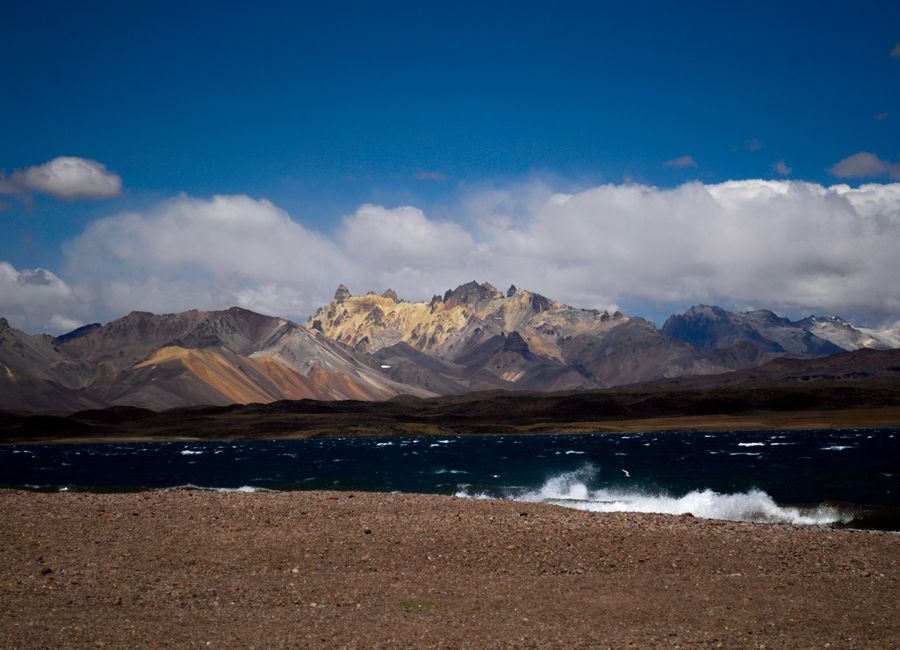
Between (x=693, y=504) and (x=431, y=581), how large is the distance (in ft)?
88.8

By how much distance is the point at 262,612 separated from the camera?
18.3 metres

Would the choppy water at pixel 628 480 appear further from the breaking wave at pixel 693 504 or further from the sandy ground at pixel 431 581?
the sandy ground at pixel 431 581

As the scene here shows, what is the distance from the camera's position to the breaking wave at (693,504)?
134 feet

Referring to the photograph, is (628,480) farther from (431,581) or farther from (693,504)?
(431,581)

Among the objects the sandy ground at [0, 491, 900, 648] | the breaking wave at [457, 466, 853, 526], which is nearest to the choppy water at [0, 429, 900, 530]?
the breaking wave at [457, 466, 853, 526]

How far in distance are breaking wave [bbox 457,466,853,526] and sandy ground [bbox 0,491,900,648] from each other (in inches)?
357

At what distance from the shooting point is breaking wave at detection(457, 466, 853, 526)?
134ft

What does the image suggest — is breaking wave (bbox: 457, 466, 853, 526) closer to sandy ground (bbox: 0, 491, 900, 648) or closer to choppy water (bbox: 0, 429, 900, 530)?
choppy water (bbox: 0, 429, 900, 530)

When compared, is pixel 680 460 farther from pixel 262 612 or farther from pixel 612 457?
pixel 262 612

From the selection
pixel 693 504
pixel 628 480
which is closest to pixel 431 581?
pixel 693 504

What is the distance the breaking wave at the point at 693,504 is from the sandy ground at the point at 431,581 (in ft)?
29.7

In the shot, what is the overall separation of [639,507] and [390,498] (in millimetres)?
13990

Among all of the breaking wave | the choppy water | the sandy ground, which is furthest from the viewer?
the choppy water

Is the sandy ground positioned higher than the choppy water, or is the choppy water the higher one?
Answer: the sandy ground
